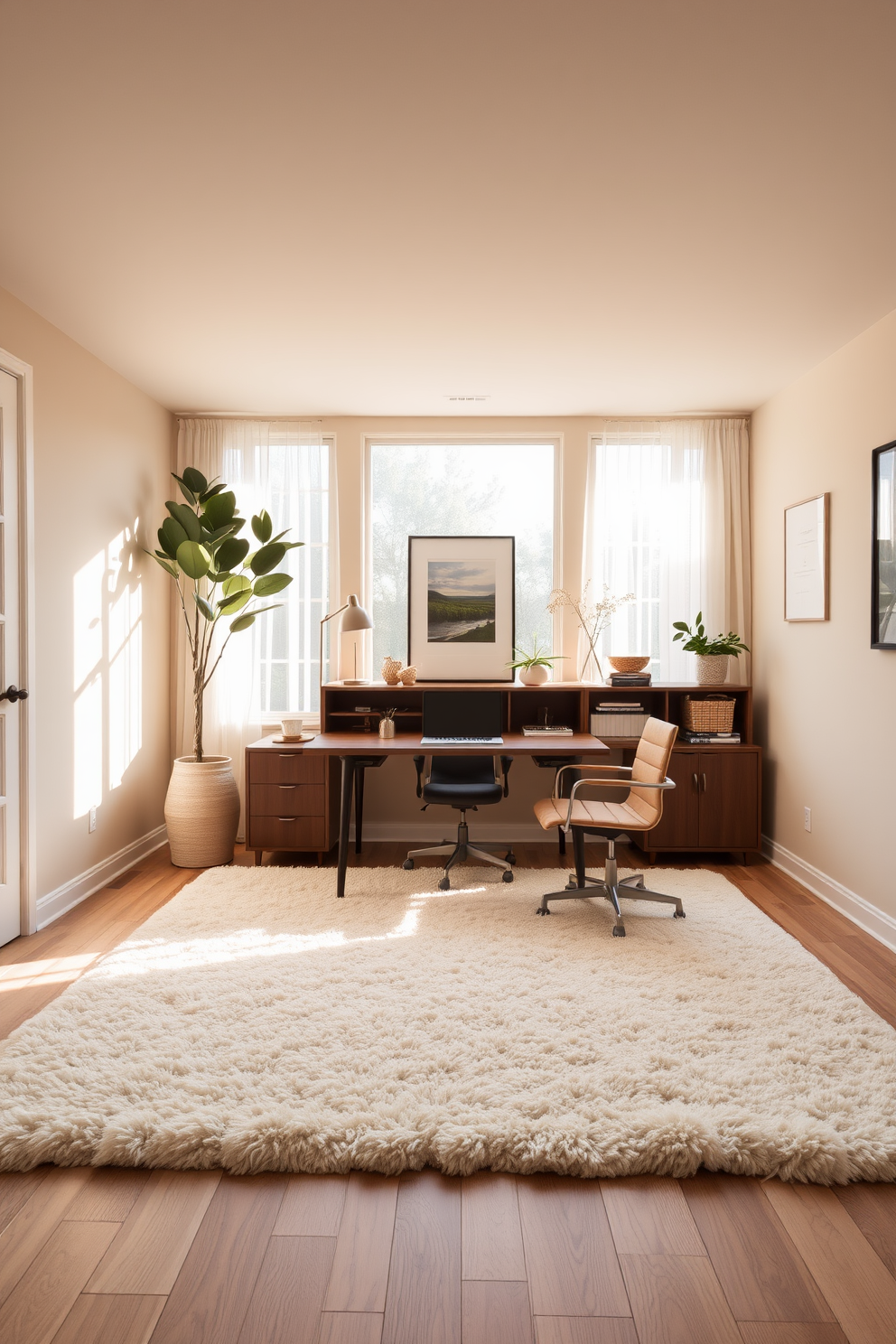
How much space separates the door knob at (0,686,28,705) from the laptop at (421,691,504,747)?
188 cm

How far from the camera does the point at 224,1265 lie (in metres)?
1.70

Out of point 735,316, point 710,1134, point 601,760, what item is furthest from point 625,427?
point 710,1134

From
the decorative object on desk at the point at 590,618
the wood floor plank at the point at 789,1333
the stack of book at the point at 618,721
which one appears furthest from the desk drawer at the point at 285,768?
the wood floor plank at the point at 789,1333

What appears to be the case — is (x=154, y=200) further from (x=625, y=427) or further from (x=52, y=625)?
(x=625, y=427)

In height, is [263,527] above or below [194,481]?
below

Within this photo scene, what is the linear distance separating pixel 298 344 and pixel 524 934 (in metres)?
2.95

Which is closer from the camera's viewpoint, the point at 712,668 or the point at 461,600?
the point at 712,668

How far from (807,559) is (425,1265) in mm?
3761

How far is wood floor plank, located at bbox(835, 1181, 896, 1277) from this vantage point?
1.75 metres

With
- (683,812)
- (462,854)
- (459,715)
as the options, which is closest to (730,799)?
(683,812)

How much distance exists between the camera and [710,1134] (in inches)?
80.4

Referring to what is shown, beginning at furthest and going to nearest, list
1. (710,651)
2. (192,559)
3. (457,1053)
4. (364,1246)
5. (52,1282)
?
1. (710,651)
2. (192,559)
3. (457,1053)
4. (364,1246)
5. (52,1282)

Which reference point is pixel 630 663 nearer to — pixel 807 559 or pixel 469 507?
pixel 807 559

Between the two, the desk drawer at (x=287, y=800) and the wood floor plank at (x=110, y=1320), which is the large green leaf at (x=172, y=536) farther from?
the wood floor plank at (x=110, y=1320)
